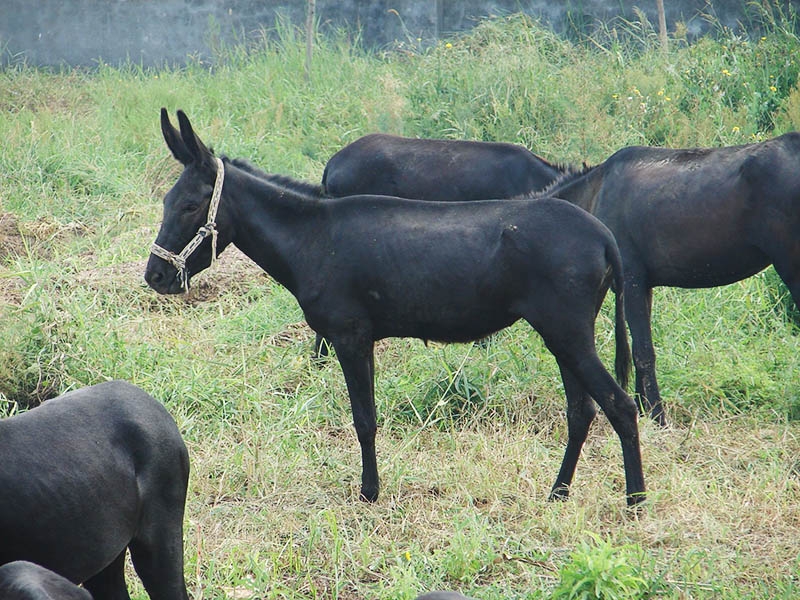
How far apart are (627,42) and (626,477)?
8595 mm

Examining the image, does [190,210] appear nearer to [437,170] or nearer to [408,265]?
[408,265]

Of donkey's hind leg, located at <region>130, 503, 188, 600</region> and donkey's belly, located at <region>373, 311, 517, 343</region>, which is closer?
donkey's hind leg, located at <region>130, 503, 188, 600</region>

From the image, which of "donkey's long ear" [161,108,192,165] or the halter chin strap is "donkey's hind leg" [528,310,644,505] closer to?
the halter chin strap

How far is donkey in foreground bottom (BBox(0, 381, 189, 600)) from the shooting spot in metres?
3.64

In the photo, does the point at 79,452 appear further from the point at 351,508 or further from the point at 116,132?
the point at 116,132

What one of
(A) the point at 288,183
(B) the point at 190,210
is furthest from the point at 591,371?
(B) the point at 190,210

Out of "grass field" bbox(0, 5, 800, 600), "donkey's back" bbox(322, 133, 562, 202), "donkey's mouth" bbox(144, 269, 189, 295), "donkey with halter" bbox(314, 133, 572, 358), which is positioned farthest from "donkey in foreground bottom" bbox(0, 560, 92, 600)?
"donkey's back" bbox(322, 133, 562, 202)

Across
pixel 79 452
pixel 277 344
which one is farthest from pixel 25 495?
pixel 277 344

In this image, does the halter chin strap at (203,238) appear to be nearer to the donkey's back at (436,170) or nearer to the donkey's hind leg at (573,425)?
the donkey's hind leg at (573,425)

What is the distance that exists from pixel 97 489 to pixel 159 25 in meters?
11.6

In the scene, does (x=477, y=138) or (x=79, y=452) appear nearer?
(x=79, y=452)

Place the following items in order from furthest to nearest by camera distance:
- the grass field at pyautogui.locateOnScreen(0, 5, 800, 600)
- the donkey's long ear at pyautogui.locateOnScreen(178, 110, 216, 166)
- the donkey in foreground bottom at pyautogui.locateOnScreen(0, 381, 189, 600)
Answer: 1. the donkey's long ear at pyautogui.locateOnScreen(178, 110, 216, 166)
2. the grass field at pyautogui.locateOnScreen(0, 5, 800, 600)
3. the donkey in foreground bottom at pyautogui.locateOnScreen(0, 381, 189, 600)

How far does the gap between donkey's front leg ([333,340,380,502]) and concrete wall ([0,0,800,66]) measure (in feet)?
29.6

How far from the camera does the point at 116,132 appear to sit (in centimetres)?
1162
